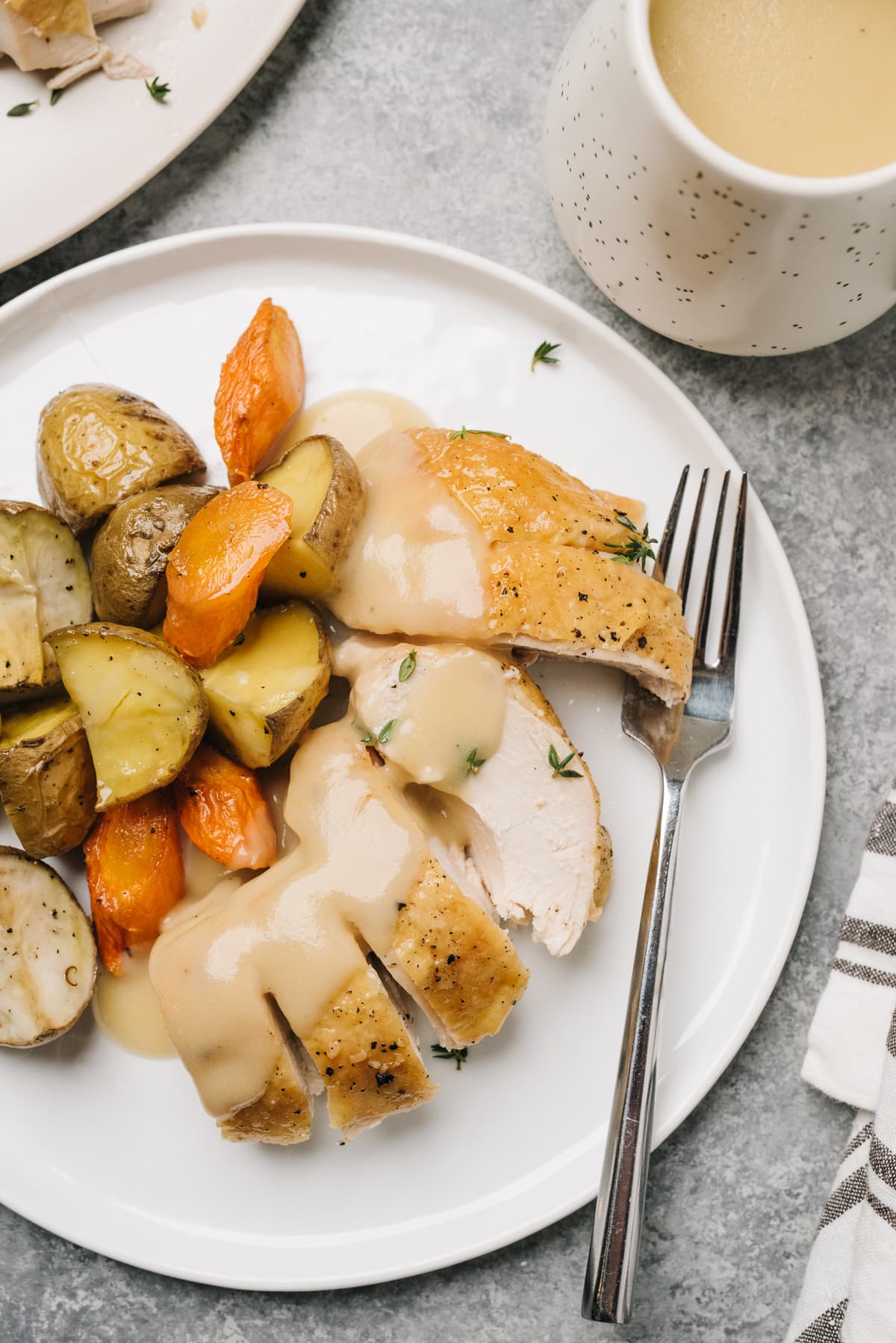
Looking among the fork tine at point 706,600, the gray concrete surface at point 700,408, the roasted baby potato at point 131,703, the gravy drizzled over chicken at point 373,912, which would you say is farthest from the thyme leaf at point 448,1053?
the fork tine at point 706,600

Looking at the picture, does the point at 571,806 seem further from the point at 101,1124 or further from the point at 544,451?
the point at 101,1124

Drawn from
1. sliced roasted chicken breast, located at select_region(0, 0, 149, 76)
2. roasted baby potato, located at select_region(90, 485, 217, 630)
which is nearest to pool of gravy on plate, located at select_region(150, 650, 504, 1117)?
roasted baby potato, located at select_region(90, 485, 217, 630)

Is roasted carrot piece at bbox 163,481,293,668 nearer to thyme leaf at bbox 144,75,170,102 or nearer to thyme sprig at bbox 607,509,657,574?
thyme sprig at bbox 607,509,657,574

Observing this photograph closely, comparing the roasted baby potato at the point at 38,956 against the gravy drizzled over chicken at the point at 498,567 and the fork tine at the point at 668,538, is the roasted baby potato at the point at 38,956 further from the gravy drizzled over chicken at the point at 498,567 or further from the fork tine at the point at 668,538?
the fork tine at the point at 668,538

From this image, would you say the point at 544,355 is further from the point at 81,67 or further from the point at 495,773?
the point at 81,67

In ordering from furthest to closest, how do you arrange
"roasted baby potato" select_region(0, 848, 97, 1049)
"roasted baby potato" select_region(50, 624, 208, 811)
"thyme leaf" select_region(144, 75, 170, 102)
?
"thyme leaf" select_region(144, 75, 170, 102), "roasted baby potato" select_region(0, 848, 97, 1049), "roasted baby potato" select_region(50, 624, 208, 811)

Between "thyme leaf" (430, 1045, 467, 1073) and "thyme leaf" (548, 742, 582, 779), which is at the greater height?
"thyme leaf" (548, 742, 582, 779)

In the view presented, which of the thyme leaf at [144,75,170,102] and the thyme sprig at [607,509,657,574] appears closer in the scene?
the thyme sprig at [607,509,657,574]
